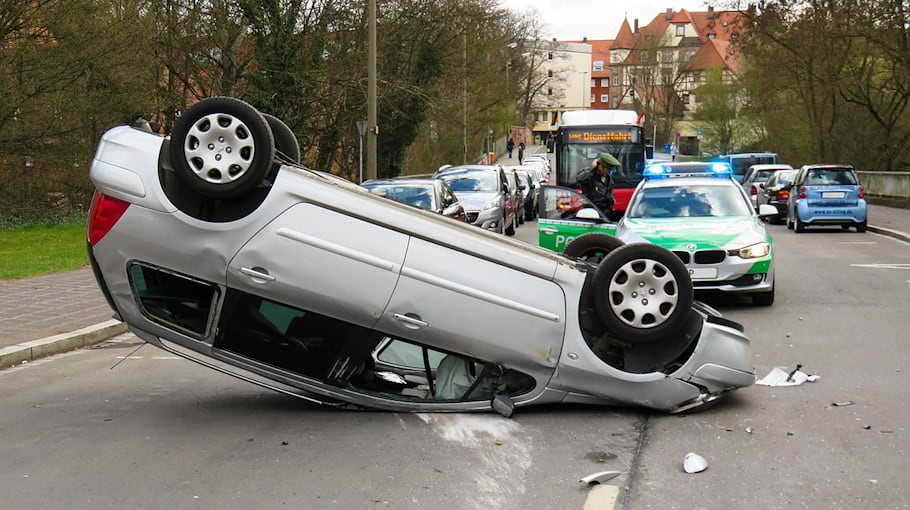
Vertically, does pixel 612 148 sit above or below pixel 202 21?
below

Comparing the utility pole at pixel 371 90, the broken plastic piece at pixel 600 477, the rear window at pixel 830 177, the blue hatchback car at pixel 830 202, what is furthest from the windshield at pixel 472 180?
the broken plastic piece at pixel 600 477

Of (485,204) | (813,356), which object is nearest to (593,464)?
A: (813,356)

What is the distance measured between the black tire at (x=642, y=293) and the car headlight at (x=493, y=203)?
665 inches

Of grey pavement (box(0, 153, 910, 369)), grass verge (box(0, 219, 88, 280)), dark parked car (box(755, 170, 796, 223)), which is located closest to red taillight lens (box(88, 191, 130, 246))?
grey pavement (box(0, 153, 910, 369))

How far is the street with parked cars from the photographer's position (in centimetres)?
571

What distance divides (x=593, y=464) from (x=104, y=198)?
3283 millimetres

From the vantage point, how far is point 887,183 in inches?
1684

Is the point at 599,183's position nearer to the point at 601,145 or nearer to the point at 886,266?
the point at 886,266

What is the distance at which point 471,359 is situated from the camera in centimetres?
662

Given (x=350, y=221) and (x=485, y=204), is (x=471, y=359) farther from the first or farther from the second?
(x=485, y=204)

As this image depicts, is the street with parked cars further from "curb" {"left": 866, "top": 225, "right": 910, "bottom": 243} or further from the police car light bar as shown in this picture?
"curb" {"left": 866, "top": 225, "right": 910, "bottom": 243}

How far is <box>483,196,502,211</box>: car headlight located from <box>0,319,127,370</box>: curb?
13129 mm

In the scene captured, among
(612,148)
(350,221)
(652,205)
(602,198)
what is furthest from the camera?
(612,148)

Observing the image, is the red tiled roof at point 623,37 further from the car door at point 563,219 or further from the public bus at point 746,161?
the car door at point 563,219
